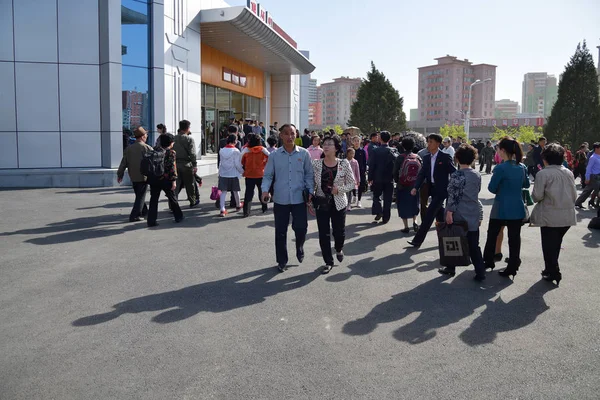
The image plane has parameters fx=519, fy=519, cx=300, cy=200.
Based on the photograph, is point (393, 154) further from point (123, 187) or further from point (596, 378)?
point (123, 187)

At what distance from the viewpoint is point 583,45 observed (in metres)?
36.0

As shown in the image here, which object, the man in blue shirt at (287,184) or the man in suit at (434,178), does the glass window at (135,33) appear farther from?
the man in suit at (434,178)

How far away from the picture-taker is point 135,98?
1733cm

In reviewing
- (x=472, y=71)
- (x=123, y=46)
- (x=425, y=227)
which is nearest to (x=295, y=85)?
(x=123, y=46)

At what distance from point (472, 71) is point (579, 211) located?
5649 inches

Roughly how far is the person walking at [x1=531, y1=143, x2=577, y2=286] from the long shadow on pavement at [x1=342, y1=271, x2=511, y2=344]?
0.63 meters

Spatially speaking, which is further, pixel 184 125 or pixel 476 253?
pixel 184 125

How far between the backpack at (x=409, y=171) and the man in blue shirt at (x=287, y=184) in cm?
296

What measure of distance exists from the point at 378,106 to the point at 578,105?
69.8 feet

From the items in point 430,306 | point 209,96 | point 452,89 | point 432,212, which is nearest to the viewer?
point 430,306

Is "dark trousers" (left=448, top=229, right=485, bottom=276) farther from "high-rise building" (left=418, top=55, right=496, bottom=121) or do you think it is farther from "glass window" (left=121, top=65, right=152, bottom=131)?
"high-rise building" (left=418, top=55, right=496, bottom=121)

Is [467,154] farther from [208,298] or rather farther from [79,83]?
[79,83]

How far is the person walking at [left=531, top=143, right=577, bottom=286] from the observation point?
620 centimetres

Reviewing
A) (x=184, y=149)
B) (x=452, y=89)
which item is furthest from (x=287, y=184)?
(x=452, y=89)
